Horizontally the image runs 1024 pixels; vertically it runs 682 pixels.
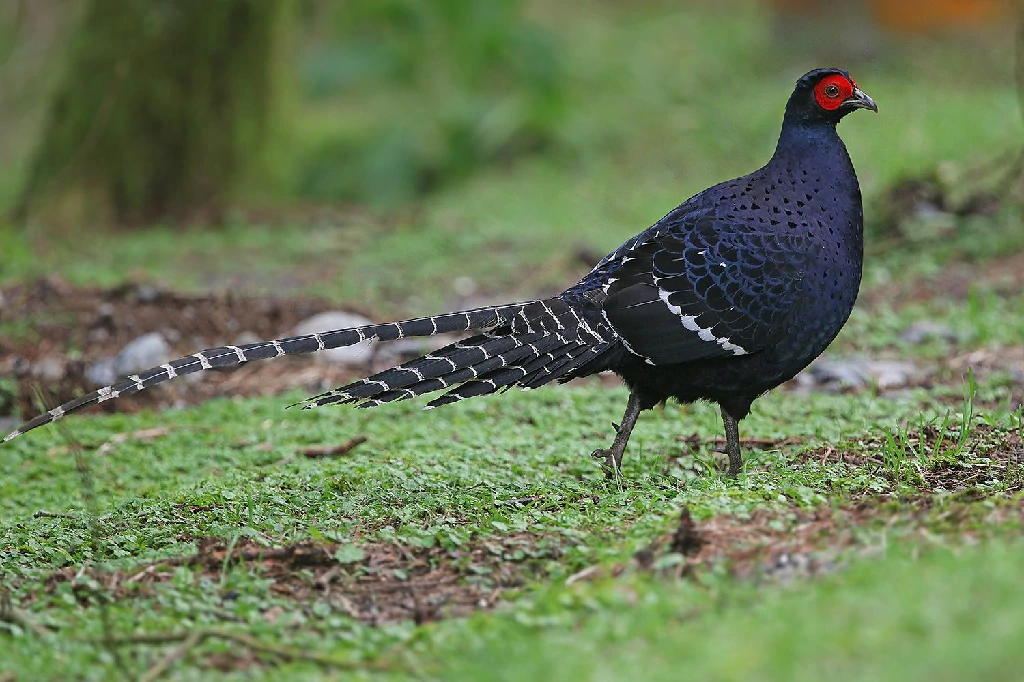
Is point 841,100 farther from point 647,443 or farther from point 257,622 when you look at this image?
point 257,622

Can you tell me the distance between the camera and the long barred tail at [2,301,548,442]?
3.88 metres

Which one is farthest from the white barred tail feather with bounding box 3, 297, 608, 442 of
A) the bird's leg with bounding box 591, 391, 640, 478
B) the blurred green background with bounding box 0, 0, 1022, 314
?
the blurred green background with bounding box 0, 0, 1022, 314

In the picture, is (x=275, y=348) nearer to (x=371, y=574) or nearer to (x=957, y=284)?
(x=371, y=574)

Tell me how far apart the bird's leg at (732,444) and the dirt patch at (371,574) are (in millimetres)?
1162

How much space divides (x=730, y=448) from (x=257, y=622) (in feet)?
7.13

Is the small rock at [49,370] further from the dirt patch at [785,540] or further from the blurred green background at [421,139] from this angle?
the dirt patch at [785,540]

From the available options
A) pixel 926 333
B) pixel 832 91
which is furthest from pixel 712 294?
pixel 926 333

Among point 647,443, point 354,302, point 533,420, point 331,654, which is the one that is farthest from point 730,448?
point 354,302

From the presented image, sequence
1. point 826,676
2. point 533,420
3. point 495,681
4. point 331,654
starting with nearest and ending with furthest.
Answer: point 826,676, point 495,681, point 331,654, point 533,420

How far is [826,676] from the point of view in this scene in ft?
8.54

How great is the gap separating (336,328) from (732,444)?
3.12 metres

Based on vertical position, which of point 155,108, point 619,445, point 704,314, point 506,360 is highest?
point 155,108

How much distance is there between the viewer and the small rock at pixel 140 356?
6.82 metres

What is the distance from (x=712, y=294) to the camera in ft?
15.9
